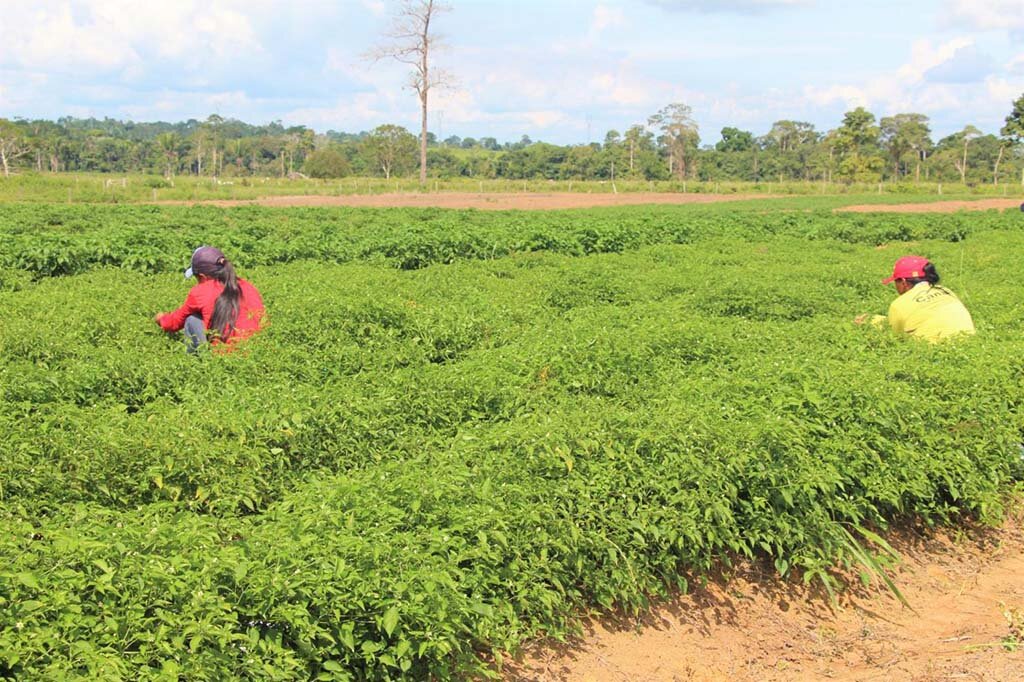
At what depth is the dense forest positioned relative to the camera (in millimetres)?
89062

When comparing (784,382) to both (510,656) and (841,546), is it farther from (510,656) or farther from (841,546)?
(510,656)

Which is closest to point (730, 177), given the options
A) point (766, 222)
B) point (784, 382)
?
point (766, 222)

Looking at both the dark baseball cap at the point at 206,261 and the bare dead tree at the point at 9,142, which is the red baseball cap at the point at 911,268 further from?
the bare dead tree at the point at 9,142

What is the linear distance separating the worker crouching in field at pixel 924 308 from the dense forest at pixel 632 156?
246ft

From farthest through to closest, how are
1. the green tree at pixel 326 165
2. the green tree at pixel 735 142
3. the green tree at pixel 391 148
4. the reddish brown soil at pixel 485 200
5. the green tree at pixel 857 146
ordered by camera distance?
the green tree at pixel 735 142 → the green tree at pixel 391 148 → the green tree at pixel 326 165 → the green tree at pixel 857 146 → the reddish brown soil at pixel 485 200

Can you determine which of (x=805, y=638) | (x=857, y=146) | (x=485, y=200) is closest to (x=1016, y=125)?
(x=857, y=146)

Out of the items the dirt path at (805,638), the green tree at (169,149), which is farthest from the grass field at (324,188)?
the dirt path at (805,638)

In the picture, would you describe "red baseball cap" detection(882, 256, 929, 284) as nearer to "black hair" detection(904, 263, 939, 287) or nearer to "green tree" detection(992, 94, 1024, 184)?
"black hair" detection(904, 263, 939, 287)

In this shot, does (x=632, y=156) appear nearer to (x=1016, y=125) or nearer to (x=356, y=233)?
(x=1016, y=125)

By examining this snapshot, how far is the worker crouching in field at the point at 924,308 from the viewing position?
8.48 m

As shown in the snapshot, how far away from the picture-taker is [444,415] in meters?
6.61

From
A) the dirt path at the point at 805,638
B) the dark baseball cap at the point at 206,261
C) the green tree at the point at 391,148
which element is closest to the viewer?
the dirt path at the point at 805,638

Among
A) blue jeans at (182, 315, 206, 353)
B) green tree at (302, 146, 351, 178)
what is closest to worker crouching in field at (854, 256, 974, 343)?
blue jeans at (182, 315, 206, 353)

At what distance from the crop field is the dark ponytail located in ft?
1.59
